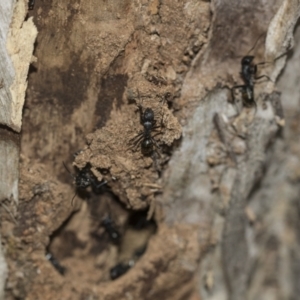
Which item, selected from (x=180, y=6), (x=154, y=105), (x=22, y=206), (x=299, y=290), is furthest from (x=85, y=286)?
(x=299, y=290)

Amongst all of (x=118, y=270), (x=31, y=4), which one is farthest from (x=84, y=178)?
(x=31, y=4)

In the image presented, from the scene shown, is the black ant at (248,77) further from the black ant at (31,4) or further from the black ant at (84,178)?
the black ant at (31,4)

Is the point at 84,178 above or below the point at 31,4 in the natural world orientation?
below

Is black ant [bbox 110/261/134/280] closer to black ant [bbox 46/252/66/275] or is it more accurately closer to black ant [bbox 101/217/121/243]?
black ant [bbox 101/217/121/243]

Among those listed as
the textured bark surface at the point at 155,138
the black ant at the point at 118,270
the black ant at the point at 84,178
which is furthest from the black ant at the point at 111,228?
the black ant at the point at 84,178

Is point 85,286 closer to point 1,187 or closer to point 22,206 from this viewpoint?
point 22,206

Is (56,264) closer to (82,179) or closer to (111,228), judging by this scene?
(111,228)

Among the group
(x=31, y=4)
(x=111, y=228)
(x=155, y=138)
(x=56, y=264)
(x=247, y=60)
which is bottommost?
(x=56, y=264)

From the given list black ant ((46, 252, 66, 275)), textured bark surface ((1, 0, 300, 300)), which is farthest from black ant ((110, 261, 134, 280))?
black ant ((46, 252, 66, 275))
